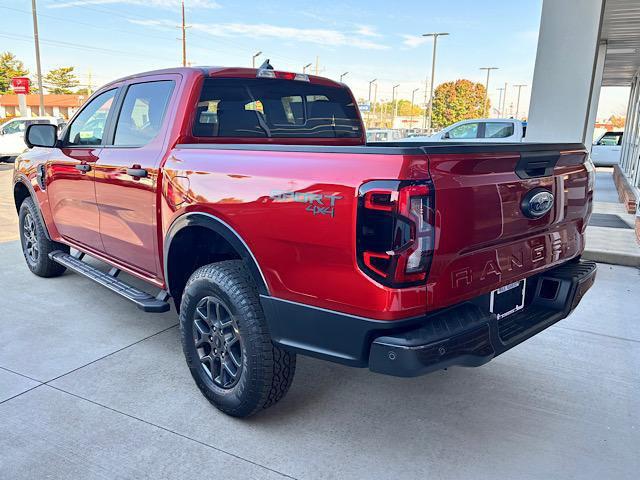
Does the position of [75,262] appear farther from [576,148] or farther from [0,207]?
[0,207]

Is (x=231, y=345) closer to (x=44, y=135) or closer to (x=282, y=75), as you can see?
(x=282, y=75)

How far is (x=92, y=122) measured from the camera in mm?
4316

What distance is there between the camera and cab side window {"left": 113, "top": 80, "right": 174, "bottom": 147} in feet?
11.4

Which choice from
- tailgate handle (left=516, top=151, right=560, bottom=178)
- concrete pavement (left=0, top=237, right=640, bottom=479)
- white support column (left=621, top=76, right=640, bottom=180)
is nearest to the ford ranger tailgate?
tailgate handle (left=516, top=151, right=560, bottom=178)

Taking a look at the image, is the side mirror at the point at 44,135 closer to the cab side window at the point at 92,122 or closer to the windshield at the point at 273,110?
the cab side window at the point at 92,122

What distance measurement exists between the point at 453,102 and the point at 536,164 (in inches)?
3452

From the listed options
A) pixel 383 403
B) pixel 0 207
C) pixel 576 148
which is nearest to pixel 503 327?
pixel 383 403

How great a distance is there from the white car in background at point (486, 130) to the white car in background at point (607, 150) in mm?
8638

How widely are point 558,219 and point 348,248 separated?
51.1 inches

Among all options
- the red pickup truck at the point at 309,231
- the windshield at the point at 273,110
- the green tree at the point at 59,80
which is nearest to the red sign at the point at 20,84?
the red pickup truck at the point at 309,231

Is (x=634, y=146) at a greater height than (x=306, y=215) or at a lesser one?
lesser

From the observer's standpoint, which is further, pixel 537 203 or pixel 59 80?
pixel 59 80

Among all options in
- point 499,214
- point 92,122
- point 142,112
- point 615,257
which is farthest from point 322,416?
point 615,257

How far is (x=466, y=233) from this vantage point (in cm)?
220
